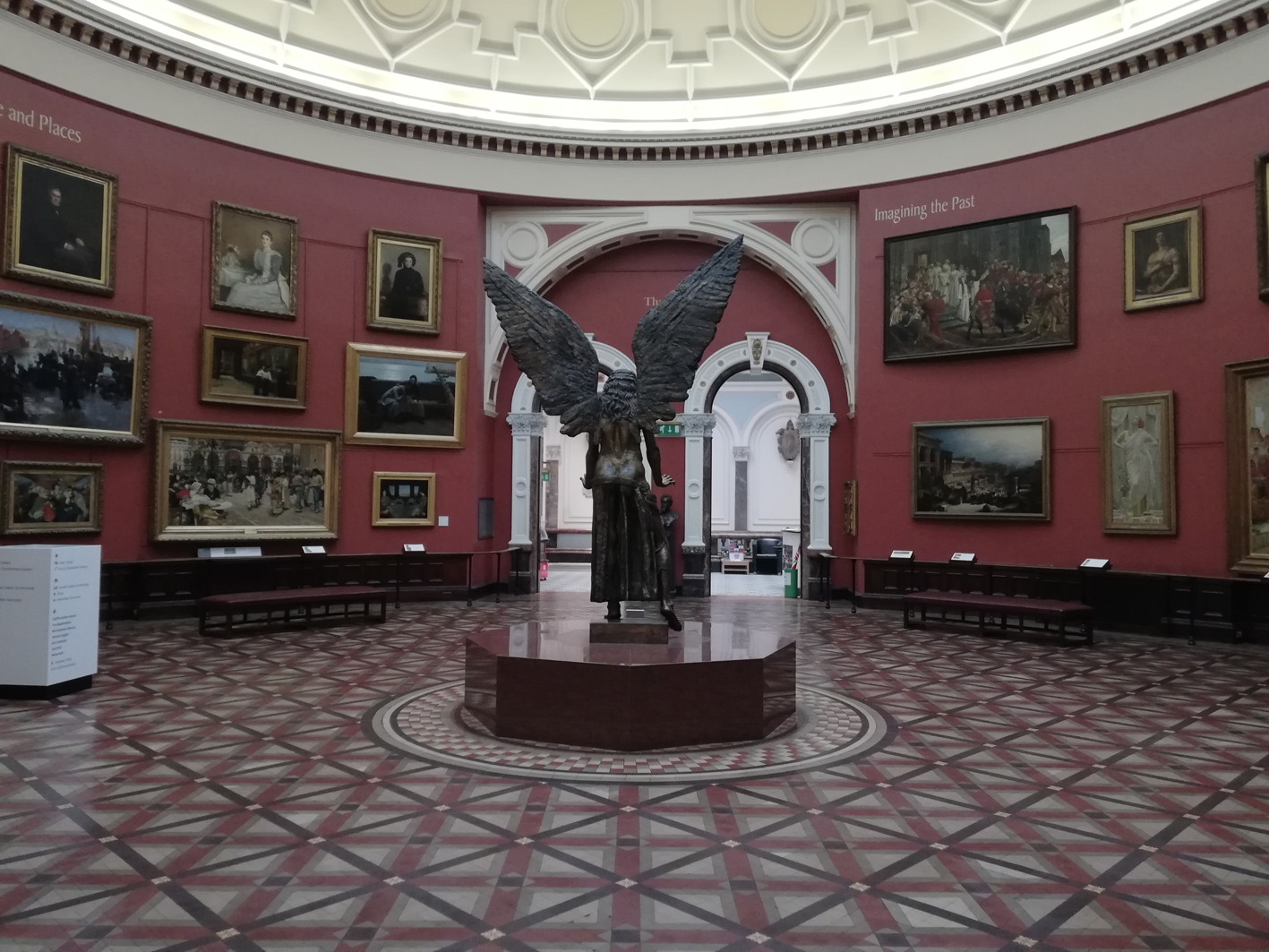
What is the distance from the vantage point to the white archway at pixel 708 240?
16609mm

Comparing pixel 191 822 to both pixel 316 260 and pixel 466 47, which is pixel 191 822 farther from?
pixel 466 47

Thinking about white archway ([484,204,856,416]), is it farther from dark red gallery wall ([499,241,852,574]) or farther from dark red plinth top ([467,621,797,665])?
dark red plinth top ([467,621,797,665])

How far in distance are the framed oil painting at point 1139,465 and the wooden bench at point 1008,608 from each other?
5.69 ft

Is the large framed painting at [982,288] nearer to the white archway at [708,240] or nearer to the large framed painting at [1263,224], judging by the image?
the white archway at [708,240]

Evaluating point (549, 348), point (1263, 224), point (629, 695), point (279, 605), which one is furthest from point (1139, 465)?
point (279, 605)

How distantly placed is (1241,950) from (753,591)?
15685 mm

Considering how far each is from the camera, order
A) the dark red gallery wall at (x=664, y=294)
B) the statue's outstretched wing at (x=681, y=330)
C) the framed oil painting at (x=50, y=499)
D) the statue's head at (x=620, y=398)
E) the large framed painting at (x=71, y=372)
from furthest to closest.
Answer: the dark red gallery wall at (x=664, y=294), the large framed painting at (x=71, y=372), the framed oil painting at (x=50, y=499), the statue's head at (x=620, y=398), the statue's outstretched wing at (x=681, y=330)

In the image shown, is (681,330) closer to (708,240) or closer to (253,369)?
(253,369)

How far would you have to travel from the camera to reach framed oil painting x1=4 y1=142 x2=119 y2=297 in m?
11.3

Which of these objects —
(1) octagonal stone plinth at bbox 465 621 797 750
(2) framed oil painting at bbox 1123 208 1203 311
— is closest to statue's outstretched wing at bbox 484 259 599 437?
(1) octagonal stone plinth at bbox 465 621 797 750

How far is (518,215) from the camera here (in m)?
17.1

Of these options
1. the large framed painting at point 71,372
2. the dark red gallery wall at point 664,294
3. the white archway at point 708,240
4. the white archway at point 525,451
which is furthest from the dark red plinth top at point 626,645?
the white archway at point 708,240

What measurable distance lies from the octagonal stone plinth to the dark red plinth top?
2cm

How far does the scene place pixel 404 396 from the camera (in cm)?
1537
